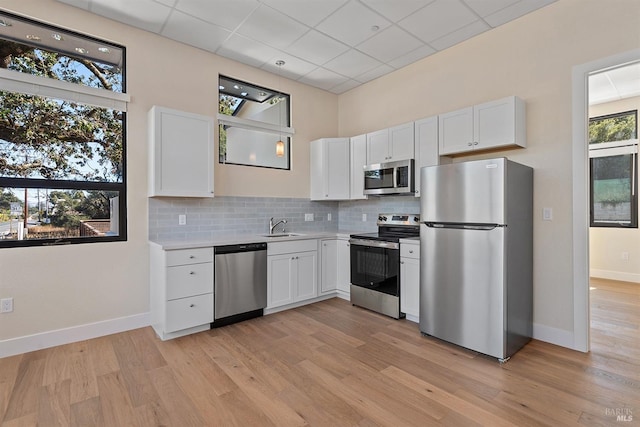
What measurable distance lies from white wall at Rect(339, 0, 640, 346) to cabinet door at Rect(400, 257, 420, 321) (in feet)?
3.50

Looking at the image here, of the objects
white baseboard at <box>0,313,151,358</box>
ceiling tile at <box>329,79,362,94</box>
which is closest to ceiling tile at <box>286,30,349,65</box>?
ceiling tile at <box>329,79,362,94</box>

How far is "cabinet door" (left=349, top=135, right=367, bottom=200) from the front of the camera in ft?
14.1

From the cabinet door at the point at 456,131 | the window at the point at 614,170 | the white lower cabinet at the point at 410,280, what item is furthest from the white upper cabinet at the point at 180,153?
the window at the point at 614,170

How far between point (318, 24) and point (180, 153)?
1.94 meters

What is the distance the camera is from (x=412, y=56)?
12.8ft

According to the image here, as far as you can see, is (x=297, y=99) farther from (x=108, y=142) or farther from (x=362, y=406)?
(x=362, y=406)

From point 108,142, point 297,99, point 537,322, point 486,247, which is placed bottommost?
point 537,322

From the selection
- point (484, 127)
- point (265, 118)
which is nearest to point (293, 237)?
point (265, 118)

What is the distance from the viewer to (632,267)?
5.01m

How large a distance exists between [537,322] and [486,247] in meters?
1.07

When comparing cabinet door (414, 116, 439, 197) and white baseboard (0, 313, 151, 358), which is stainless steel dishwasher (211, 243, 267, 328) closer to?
white baseboard (0, 313, 151, 358)

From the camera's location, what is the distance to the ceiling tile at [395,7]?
9.52 feet

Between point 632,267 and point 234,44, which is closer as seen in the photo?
point 234,44

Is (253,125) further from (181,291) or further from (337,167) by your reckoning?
(181,291)
